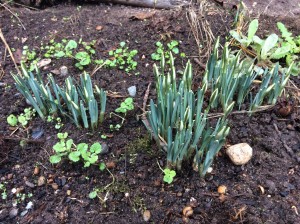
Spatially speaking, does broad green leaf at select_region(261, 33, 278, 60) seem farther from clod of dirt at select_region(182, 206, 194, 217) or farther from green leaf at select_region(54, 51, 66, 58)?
green leaf at select_region(54, 51, 66, 58)

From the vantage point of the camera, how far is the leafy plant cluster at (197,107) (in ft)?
6.13

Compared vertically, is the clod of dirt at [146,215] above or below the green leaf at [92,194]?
below

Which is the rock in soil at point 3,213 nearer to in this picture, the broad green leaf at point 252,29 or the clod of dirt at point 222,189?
the clod of dirt at point 222,189

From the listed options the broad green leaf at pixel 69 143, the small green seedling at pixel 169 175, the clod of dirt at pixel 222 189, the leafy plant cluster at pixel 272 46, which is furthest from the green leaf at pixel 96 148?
the leafy plant cluster at pixel 272 46

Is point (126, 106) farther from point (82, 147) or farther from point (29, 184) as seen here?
point (29, 184)

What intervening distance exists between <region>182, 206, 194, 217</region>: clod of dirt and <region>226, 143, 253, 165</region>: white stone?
0.37m

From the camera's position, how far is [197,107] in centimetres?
196

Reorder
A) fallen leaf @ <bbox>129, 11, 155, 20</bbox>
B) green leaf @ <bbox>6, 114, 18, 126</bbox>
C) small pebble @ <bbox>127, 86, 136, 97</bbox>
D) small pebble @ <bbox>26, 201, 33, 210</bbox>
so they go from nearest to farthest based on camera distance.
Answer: small pebble @ <bbox>26, 201, 33, 210</bbox>
green leaf @ <bbox>6, 114, 18, 126</bbox>
small pebble @ <bbox>127, 86, 136, 97</bbox>
fallen leaf @ <bbox>129, 11, 155, 20</bbox>

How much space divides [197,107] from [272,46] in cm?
99

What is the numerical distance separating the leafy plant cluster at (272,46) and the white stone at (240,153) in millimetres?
823

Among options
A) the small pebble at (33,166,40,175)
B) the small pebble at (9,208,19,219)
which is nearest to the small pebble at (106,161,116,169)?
the small pebble at (33,166,40,175)

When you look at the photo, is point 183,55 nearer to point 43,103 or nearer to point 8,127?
point 43,103

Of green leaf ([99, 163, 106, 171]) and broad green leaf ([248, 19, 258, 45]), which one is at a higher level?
broad green leaf ([248, 19, 258, 45])

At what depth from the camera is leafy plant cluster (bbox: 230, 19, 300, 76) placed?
264 centimetres
